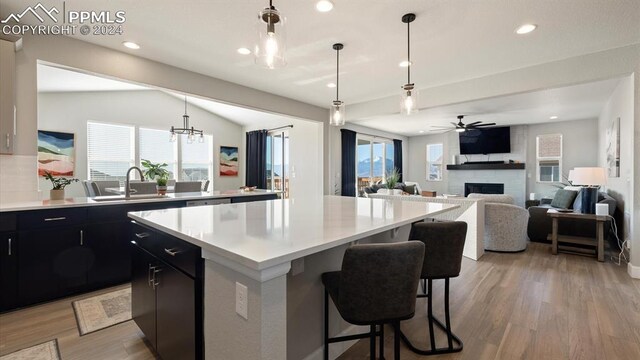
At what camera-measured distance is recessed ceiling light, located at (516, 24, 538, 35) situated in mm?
2791

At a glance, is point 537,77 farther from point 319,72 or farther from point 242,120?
point 242,120

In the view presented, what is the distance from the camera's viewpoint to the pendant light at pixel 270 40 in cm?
165

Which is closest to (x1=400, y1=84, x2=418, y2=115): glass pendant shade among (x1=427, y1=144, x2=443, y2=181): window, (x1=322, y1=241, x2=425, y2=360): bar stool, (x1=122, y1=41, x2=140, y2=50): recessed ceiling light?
(x1=322, y1=241, x2=425, y2=360): bar stool

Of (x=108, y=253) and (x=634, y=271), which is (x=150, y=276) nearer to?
(x=108, y=253)

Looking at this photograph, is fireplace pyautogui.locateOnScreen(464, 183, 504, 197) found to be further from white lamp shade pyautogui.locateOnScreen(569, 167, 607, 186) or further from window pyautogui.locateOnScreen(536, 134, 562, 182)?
white lamp shade pyautogui.locateOnScreen(569, 167, 607, 186)

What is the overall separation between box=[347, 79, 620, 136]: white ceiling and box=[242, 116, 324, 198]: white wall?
152cm

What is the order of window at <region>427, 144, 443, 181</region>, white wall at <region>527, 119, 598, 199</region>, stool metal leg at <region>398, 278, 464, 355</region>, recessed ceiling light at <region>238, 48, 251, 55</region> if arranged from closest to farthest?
stool metal leg at <region>398, 278, 464, 355</region> → recessed ceiling light at <region>238, 48, 251, 55</region> → white wall at <region>527, 119, 598, 199</region> → window at <region>427, 144, 443, 181</region>

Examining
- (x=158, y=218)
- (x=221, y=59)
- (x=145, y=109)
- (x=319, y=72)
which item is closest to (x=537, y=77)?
(x=319, y=72)

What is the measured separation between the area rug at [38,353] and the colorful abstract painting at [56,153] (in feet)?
17.0

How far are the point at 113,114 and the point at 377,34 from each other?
6.50m

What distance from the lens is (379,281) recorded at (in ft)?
4.04

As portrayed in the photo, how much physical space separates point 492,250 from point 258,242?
4.44 m

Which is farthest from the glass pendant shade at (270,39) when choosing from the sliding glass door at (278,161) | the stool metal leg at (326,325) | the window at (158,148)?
the window at (158,148)

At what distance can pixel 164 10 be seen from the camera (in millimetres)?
2566
